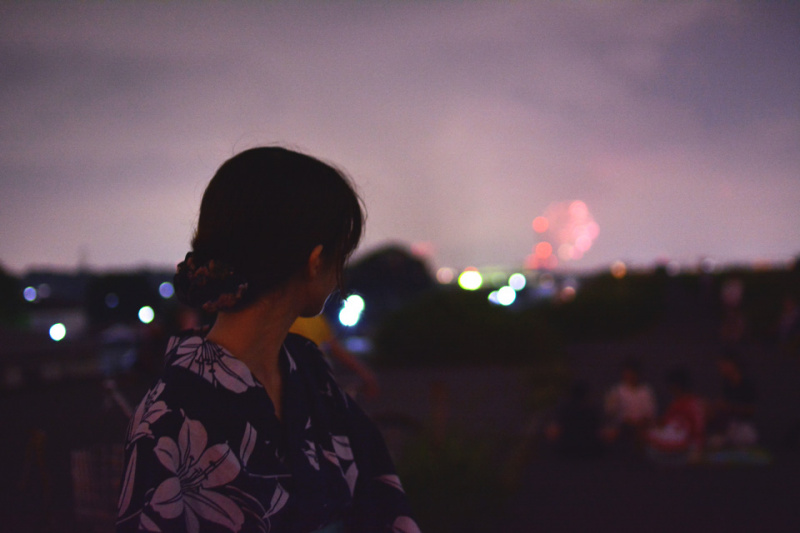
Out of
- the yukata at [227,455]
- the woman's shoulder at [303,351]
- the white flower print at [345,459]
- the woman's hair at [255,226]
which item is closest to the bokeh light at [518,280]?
the woman's shoulder at [303,351]

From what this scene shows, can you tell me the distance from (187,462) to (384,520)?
59 cm

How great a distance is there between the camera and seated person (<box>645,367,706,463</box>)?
264 inches

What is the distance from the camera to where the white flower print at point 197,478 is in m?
1.12

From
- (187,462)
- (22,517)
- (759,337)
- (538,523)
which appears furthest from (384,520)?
(759,337)

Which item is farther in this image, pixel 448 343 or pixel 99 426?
pixel 448 343

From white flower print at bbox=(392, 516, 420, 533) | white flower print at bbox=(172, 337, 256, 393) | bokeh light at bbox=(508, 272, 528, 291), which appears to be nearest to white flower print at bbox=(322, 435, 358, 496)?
white flower print at bbox=(392, 516, 420, 533)

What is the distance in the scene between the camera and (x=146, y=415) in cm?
115

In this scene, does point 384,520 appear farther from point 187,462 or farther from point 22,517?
point 22,517

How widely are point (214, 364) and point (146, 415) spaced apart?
0.50 feet

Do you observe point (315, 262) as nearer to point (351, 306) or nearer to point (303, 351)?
point (303, 351)

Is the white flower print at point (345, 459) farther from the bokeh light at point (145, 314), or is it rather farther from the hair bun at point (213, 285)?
the bokeh light at point (145, 314)

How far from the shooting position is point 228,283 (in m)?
1.23

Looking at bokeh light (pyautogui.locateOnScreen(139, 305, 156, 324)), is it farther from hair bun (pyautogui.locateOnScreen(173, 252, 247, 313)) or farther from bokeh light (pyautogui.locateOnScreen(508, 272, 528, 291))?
bokeh light (pyautogui.locateOnScreen(508, 272, 528, 291))

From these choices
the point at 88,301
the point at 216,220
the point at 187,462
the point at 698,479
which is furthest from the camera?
the point at 88,301
